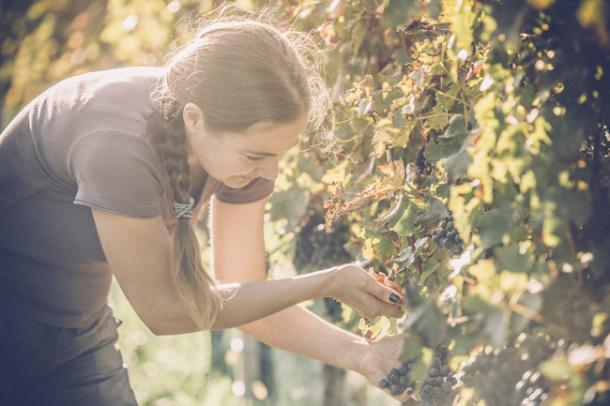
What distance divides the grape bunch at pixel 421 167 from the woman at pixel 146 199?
0.79ft

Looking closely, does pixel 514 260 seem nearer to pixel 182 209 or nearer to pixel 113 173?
pixel 113 173

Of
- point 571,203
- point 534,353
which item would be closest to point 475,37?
point 571,203

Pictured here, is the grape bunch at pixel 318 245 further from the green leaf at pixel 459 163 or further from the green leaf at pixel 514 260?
the green leaf at pixel 514 260

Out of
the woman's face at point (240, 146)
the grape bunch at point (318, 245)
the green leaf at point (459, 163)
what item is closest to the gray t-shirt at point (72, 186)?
the woman's face at point (240, 146)

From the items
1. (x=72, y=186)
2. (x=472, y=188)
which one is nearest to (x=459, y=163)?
(x=472, y=188)

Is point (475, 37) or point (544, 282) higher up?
point (475, 37)

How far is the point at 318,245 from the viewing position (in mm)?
2691

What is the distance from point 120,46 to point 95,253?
2.36m

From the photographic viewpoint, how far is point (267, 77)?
1982 millimetres

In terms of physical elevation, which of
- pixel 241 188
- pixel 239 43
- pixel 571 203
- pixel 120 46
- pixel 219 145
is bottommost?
pixel 120 46

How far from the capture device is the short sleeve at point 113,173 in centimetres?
184

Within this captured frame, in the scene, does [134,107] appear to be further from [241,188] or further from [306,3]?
[306,3]

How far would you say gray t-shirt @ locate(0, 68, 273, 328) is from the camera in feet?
6.08

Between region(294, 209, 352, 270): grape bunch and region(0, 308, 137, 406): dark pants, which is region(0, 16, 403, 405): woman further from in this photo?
region(294, 209, 352, 270): grape bunch
